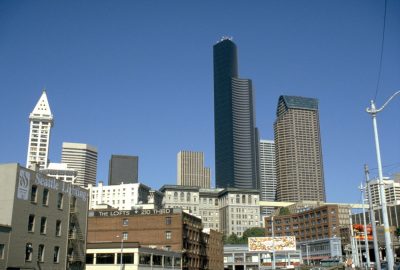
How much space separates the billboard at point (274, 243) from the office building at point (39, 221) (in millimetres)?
66511

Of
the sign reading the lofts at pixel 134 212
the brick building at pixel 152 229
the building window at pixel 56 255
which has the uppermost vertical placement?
the sign reading the lofts at pixel 134 212

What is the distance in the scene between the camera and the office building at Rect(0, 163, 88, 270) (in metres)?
52.1

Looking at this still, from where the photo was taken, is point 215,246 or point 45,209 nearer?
point 45,209

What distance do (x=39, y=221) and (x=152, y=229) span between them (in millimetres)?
52317

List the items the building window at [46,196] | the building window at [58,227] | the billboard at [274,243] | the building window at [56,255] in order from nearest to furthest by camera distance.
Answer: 1. the building window at [46,196]
2. the building window at [56,255]
3. the building window at [58,227]
4. the billboard at [274,243]

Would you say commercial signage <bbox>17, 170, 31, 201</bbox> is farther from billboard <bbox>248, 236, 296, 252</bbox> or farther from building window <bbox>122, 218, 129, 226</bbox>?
billboard <bbox>248, 236, 296, 252</bbox>

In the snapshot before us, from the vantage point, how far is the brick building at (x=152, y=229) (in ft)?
346

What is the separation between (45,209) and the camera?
58.6 m

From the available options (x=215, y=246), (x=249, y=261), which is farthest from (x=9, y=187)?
(x=249, y=261)

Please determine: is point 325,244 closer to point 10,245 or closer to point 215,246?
point 215,246

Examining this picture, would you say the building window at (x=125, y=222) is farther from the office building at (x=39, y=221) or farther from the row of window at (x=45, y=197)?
the row of window at (x=45, y=197)

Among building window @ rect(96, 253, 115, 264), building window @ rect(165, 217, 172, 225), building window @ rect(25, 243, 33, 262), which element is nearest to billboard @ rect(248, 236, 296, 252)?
building window @ rect(165, 217, 172, 225)

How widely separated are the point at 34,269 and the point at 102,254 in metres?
27.7

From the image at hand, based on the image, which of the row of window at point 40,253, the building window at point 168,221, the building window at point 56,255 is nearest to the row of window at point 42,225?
the row of window at point 40,253
